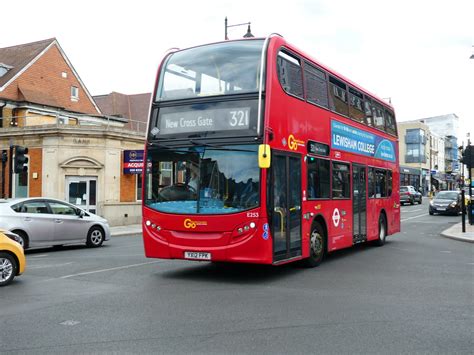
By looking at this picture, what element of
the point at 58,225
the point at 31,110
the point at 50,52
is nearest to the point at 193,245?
the point at 58,225

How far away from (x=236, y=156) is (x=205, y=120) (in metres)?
0.90

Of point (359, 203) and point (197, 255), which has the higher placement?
point (359, 203)

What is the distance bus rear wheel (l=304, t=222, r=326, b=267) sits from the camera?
10.6 metres

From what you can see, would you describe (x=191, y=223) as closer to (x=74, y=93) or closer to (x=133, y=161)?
(x=133, y=161)

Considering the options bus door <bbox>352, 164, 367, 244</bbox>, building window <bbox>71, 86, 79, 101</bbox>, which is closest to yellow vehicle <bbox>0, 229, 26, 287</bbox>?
bus door <bbox>352, 164, 367, 244</bbox>

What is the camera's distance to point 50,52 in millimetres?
41375

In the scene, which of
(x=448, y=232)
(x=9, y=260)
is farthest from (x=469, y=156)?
(x=9, y=260)

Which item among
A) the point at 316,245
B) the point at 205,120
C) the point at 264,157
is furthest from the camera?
the point at 316,245

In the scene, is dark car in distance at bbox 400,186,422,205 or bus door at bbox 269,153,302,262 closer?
bus door at bbox 269,153,302,262

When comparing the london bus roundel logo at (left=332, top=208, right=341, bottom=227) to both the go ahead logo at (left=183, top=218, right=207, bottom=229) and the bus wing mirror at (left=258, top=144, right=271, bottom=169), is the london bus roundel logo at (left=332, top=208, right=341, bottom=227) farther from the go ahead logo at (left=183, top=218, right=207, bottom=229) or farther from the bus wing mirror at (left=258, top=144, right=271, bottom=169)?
the go ahead logo at (left=183, top=218, right=207, bottom=229)

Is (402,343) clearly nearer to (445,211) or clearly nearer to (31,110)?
(445,211)

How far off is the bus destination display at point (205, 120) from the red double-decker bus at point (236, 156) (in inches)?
0.7

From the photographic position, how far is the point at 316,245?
10.8 metres

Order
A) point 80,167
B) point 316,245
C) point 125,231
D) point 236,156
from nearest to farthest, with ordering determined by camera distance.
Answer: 1. point 236,156
2. point 316,245
3. point 125,231
4. point 80,167
